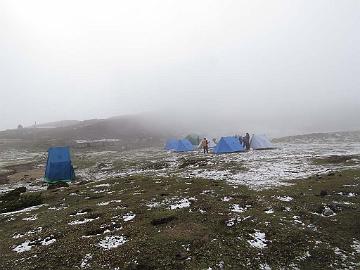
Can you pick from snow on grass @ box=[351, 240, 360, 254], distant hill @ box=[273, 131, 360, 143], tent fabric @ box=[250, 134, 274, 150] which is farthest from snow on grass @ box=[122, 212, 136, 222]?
distant hill @ box=[273, 131, 360, 143]

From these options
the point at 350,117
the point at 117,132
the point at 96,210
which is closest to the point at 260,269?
the point at 96,210

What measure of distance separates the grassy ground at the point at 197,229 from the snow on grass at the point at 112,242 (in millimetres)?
97

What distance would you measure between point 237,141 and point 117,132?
80.2 meters

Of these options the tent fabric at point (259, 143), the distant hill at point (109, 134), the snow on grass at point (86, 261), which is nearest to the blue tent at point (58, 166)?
the snow on grass at point (86, 261)

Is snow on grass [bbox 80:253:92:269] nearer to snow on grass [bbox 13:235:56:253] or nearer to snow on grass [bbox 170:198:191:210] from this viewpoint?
snow on grass [bbox 13:235:56:253]

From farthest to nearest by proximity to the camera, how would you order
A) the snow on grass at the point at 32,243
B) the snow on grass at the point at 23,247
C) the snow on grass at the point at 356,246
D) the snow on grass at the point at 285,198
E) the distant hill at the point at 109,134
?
the distant hill at the point at 109,134, the snow on grass at the point at 285,198, the snow on grass at the point at 32,243, the snow on grass at the point at 23,247, the snow on grass at the point at 356,246

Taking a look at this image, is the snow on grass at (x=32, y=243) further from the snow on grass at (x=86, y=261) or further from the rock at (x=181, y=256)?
the rock at (x=181, y=256)

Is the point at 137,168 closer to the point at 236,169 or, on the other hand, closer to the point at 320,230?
the point at 236,169

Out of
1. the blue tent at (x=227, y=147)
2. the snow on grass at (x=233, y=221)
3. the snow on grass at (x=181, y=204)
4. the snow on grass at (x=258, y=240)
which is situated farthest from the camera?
the blue tent at (x=227, y=147)

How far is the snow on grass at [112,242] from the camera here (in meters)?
13.4

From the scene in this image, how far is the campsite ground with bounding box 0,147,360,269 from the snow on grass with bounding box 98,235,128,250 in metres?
0.04

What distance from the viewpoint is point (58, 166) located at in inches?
1371

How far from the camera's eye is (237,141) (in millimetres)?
52906

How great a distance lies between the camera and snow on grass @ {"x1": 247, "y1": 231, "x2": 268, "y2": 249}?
42.5ft
